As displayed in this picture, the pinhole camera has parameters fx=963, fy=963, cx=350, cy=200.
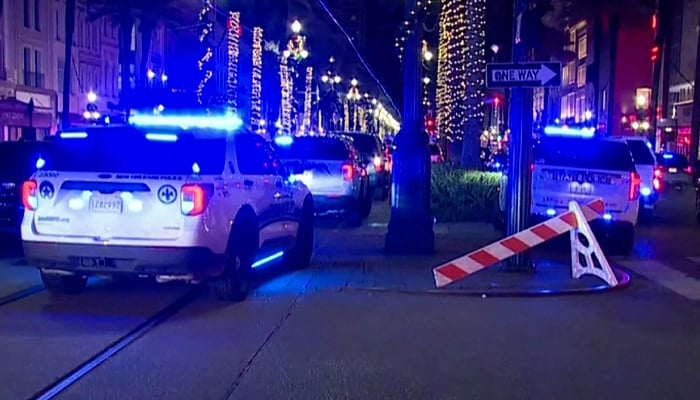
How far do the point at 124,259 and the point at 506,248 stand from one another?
177 inches

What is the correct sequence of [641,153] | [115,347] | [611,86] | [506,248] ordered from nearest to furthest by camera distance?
[115,347] < [506,248] < [641,153] < [611,86]

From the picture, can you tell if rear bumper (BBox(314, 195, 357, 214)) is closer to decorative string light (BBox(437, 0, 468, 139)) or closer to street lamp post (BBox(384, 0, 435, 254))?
street lamp post (BBox(384, 0, 435, 254))

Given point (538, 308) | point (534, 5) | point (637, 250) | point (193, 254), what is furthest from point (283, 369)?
point (637, 250)

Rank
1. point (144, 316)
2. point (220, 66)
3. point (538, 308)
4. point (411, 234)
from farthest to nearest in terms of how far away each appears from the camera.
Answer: point (220, 66) → point (411, 234) → point (538, 308) → point (144, 316)

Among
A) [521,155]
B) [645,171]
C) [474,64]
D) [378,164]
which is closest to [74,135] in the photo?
[521,155]

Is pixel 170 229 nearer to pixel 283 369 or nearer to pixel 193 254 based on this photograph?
pixel 193 254

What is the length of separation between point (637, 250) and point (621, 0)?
44735 millimetres

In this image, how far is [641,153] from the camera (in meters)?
21.9

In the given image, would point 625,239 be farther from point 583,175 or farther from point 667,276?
point 667,276

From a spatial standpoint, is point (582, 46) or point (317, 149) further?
point (582, 46)

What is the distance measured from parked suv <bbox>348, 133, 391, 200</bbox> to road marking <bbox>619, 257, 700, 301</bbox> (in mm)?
11834

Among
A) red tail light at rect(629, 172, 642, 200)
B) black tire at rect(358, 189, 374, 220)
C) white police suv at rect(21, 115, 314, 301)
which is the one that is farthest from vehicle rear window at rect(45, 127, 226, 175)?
black tire at rect(358, 189, 374, 220)

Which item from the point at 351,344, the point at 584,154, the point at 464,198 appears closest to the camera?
the point at 351,344

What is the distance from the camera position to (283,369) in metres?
7.52
